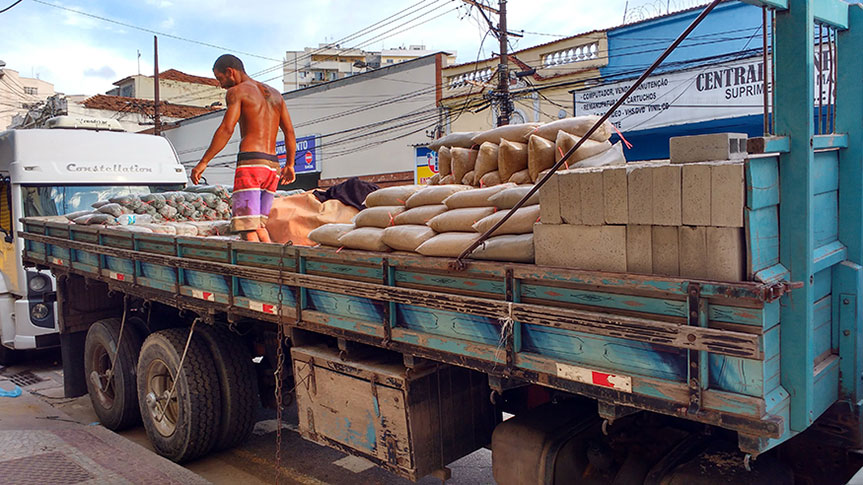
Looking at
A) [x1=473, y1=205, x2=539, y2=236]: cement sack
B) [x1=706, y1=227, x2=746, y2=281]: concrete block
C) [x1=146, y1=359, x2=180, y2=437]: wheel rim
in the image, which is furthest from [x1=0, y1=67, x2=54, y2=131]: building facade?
[x1=706, y1=227, x2=746, y2=281]: concrete block

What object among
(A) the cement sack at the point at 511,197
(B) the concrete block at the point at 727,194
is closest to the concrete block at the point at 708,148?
(B) the concrete block at the point at 727,194

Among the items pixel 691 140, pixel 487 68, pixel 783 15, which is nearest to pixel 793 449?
pixel 691 140

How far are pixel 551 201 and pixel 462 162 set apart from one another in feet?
6.21

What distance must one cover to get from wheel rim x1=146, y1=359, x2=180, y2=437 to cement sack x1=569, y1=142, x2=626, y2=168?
353 cm

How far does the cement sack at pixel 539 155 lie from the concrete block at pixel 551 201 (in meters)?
1.16

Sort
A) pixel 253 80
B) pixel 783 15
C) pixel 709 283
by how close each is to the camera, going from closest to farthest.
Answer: pixel 709 283 → pixel 783 15 → pixel 253 80

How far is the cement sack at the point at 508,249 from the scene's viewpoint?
2.92 m

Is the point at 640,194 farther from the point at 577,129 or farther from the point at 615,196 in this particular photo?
the point at 577,129

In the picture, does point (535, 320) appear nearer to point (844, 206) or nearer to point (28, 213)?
point (844, 206)

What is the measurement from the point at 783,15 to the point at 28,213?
8006mm

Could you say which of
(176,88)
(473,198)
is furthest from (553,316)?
(176,88)

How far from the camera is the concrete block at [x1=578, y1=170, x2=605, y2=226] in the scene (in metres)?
2.60

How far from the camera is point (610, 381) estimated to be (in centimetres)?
247

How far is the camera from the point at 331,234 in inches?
152
